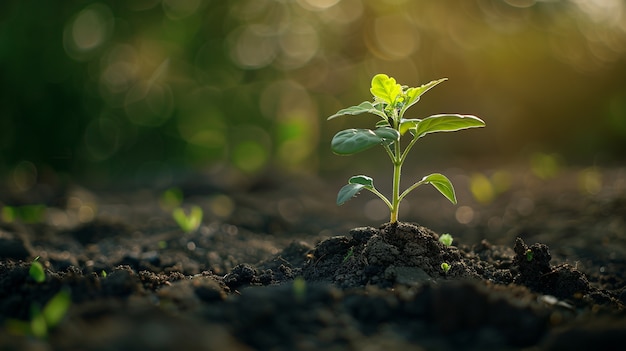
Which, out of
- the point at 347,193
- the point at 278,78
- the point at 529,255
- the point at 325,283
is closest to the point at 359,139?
the point at 347,193

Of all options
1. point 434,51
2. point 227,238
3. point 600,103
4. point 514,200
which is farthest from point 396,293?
point 600,103

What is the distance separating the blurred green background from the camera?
8.45m

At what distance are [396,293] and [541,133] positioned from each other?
9144mm

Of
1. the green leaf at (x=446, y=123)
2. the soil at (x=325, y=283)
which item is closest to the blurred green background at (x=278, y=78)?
the soil at (x=325, y=283)

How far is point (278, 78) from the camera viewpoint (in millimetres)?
9359

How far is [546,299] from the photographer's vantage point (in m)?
1.90

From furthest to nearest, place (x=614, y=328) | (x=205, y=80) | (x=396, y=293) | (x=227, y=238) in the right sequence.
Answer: (x=205, y=80) → (x=227, y=238) → (x=396, y=293) → (x=614, y=328)

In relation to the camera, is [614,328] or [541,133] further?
[541,133]

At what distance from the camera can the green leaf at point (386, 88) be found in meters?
2.22

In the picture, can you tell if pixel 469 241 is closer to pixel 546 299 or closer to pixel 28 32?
pixel 546 299

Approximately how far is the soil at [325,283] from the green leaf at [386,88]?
49 centimetres

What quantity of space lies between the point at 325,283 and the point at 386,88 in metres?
0.73

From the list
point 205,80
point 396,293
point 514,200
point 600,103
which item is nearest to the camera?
point 396,293

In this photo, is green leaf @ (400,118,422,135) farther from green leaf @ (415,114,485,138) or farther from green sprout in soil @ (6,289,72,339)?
green sprout in soil @ (6,289,72,339)
